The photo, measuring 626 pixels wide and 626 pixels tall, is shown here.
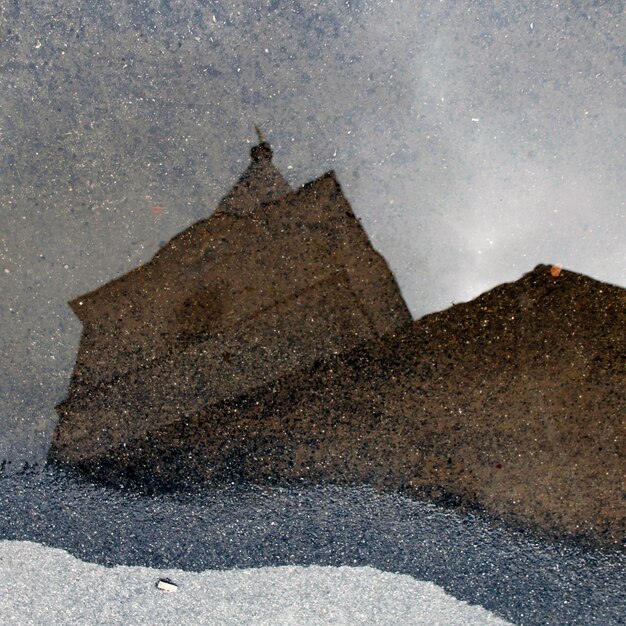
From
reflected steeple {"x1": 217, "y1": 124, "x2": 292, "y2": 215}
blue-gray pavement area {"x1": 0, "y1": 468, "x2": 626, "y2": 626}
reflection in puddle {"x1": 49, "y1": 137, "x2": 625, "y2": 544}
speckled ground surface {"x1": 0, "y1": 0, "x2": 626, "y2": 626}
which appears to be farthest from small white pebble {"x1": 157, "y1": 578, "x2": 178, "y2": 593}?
reflected steeple {"x1": 217, "y1": 124, "x2": 292, "y2": 215}

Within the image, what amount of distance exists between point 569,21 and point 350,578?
2.91 meters

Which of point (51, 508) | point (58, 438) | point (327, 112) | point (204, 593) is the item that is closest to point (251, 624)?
point (204, 593)

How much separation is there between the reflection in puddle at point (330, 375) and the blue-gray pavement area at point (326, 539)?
4.2 inches

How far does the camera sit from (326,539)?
2422mm

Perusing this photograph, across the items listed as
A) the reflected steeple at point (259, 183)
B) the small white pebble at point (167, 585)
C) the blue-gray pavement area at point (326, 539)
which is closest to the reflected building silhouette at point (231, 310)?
the reflected steeple at point (259, 183)

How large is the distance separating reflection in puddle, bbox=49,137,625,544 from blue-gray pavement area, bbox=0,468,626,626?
106 millimetres

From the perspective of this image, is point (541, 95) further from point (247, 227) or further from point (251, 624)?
point (251, 624)

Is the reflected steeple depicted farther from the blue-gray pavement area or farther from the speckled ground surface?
the blue-gray pavement area

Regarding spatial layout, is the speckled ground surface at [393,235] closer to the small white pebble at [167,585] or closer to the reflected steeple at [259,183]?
the reflected steeple at [259,183]

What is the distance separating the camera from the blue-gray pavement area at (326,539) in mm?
2400

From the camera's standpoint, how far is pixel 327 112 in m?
2.23

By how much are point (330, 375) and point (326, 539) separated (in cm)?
86

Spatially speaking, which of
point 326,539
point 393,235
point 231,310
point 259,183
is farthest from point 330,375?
point 259,183

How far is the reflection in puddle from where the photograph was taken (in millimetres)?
2262
